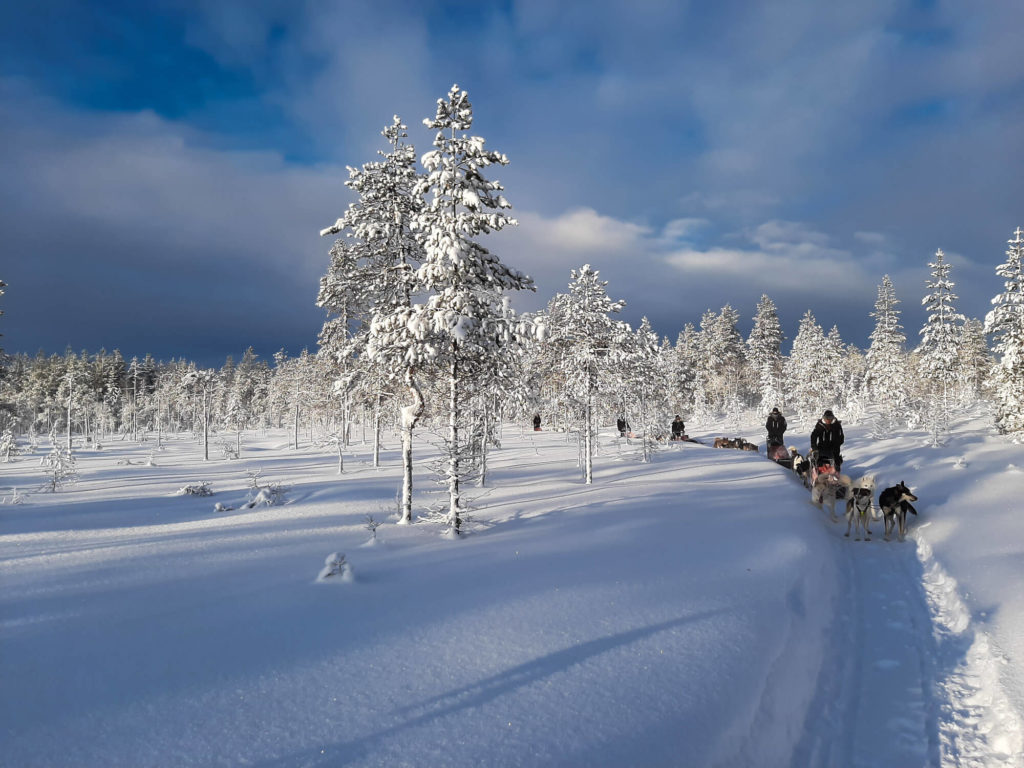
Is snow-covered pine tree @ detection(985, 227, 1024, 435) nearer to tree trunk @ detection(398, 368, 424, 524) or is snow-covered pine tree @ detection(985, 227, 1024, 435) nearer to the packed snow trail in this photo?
the packed snow trail

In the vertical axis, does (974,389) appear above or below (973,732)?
above

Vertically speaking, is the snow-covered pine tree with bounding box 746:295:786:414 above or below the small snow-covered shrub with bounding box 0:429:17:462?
above

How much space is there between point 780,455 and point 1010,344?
11213 millimetres

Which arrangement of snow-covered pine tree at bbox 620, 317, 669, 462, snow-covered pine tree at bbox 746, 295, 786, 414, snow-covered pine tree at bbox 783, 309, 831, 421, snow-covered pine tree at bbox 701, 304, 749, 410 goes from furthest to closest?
1. snow-covered pine tree at bbox 701, 304, 749, 410
2. snow-covered pine tree at bbox 746, 295, 786, 414
3. snow-covered pine tree at bbox 783, 309, 831, 421
4. snow-covered pine tree at bbox 620, 317, 669, 462

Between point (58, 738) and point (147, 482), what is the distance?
23062 millimetres

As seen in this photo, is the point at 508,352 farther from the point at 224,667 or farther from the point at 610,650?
the point at 224,667

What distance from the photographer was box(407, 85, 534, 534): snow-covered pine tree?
1030 centimetres

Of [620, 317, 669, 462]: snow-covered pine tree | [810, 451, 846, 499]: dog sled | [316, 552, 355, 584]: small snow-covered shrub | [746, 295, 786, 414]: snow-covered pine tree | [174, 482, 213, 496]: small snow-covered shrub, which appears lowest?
[174, 482, 213, 496]: small snow-covered shrub

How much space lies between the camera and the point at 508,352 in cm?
1173

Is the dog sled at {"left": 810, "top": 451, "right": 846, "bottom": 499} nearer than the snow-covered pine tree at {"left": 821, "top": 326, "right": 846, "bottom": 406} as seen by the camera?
Yes

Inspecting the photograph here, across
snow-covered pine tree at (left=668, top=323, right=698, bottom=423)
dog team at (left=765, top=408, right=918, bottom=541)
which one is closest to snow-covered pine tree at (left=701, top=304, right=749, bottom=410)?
snow-covered pine tree at (left=668, top=323, right=698, bottom=423)

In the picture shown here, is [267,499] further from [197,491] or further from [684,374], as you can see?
[684,374]

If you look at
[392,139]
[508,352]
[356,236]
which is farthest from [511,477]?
[392,139]

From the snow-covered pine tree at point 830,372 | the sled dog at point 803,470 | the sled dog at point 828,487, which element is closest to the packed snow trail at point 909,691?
the sled dog at point 828,487
